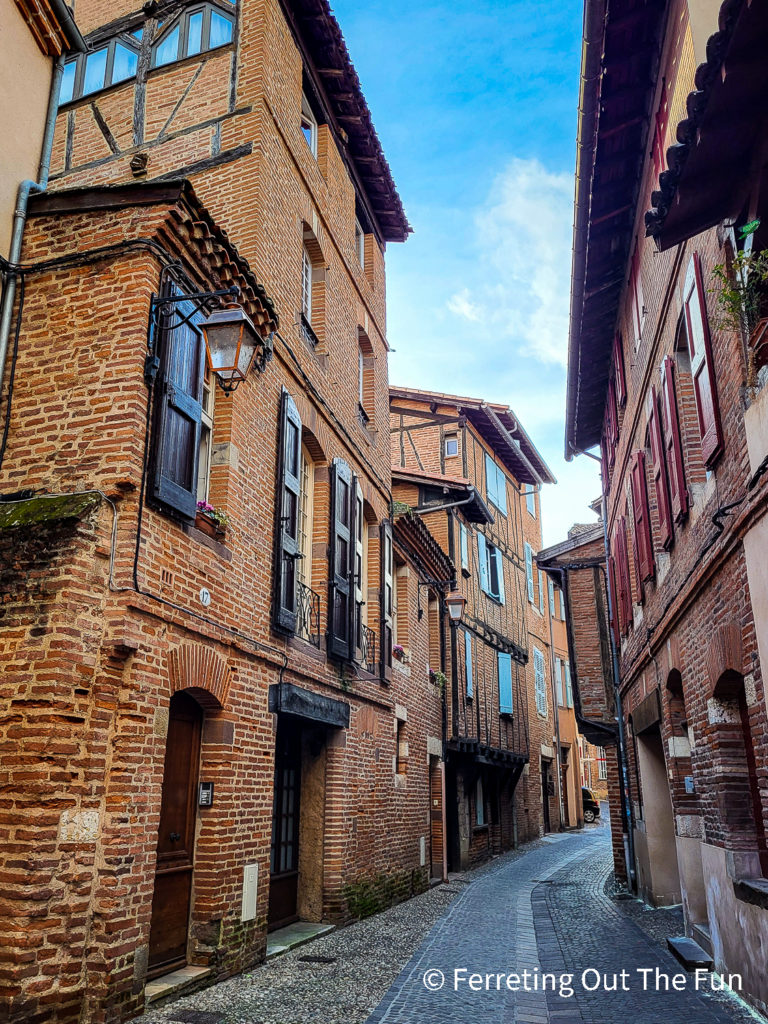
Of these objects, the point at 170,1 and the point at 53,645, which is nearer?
the point at 53,645

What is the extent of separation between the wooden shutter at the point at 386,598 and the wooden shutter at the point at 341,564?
62.1 inches

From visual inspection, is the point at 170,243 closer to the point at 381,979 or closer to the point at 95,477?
the point at 95,477

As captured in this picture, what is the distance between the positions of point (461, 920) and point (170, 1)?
1170 centimetres

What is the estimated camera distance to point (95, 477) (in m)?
5.45

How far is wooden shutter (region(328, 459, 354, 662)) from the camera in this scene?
9195mm

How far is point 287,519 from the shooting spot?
815 centimetres

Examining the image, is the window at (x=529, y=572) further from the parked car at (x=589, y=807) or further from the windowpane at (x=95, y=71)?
the windowpane at (x=95, y=71)

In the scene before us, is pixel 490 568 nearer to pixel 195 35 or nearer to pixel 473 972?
pixel 195 35

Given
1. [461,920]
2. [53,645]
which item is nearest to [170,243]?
[53,645]

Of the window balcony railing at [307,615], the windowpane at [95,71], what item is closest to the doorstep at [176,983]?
the window balcony railing at [307,615]

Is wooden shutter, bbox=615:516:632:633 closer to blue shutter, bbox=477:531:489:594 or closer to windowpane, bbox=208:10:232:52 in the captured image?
blue shutter, bbox=477:531:489:594

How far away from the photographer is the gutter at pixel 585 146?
758 cm

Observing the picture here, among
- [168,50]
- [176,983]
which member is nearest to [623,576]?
[176,983]

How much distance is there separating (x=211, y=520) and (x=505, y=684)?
1497 centimetres
